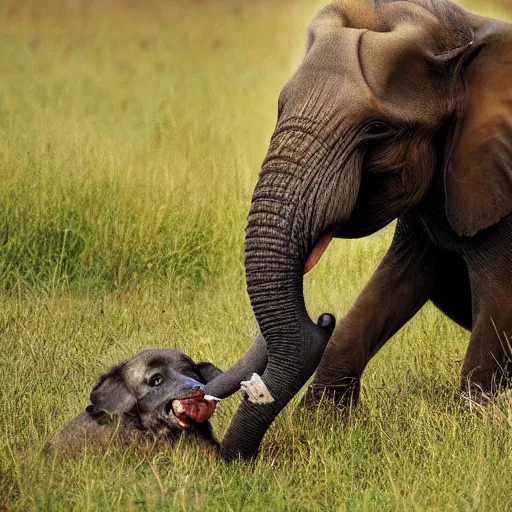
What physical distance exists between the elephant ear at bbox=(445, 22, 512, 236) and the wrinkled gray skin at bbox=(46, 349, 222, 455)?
1.42 metres

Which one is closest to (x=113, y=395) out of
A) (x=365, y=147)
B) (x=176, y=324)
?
(x=365, y=147)

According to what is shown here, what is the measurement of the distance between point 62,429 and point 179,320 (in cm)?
247

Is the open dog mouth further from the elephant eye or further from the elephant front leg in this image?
the elephant eye

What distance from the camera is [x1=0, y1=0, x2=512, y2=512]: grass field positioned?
17.5ft

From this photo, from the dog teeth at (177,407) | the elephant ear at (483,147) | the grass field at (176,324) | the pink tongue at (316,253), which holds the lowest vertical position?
the grass field at (176,324)

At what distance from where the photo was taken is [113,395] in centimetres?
610

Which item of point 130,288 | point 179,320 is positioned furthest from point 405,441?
point 130,288

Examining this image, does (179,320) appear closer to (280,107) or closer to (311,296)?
(311,296)

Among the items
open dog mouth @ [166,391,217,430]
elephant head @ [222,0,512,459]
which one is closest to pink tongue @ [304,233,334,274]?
elephant head @ [222,0,512,459]

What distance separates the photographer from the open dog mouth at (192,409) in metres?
5.77

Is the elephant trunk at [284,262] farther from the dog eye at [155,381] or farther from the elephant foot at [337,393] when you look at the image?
the elephant foot at [337,393]

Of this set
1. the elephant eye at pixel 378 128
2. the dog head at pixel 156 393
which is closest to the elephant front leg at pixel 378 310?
the dog head at pixel 156 393

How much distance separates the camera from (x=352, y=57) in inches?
219

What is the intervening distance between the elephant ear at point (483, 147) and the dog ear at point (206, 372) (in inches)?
52.5
